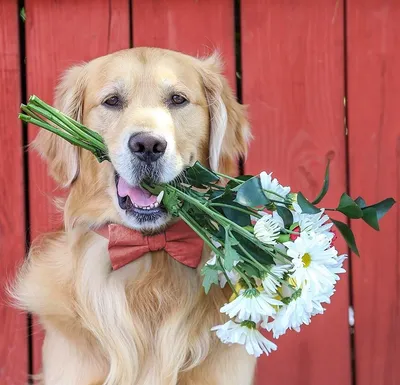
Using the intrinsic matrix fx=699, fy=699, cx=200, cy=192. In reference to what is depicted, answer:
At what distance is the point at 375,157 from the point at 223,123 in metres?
0.76

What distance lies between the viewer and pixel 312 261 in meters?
1.58

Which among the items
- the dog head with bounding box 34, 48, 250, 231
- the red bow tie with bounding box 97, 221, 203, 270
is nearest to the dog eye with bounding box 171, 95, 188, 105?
the dog head with bounding box 34, 48, 250, 231

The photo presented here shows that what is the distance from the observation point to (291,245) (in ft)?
5.10

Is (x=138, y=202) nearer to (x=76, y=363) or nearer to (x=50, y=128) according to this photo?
(x=50, y=128)

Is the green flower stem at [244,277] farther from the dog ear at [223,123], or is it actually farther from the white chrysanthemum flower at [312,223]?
the dog ear at [223,123]

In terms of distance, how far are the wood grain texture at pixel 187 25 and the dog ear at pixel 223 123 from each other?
0.34m

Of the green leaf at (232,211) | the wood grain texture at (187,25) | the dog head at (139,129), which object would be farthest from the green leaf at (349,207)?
the wood grain texture at (187,25)

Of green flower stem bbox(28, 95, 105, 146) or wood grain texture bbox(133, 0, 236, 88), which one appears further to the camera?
wood grain texture bbox(133, 0, 236, 88)

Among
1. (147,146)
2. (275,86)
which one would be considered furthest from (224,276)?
(275,86)

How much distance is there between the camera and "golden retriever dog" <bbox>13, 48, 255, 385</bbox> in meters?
1.98

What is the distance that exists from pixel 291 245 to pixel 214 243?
0.90 feet

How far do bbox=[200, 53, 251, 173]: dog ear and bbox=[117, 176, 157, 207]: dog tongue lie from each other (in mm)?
262

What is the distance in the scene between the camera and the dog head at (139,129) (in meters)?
1.86

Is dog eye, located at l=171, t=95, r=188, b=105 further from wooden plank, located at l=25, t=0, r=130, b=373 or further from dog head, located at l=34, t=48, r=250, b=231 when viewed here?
wooden plank, located at l=25, t=0, r=130, b=373
